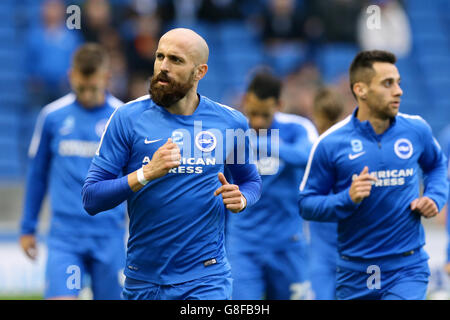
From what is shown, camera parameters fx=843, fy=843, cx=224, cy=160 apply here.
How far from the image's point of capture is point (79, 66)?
7.52 meters

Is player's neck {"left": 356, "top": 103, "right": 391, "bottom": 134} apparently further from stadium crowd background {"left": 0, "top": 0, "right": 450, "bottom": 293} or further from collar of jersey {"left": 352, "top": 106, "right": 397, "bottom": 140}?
stadium crowd background {"left": 0, "top": 0, "right": 450, "bottom": 293}

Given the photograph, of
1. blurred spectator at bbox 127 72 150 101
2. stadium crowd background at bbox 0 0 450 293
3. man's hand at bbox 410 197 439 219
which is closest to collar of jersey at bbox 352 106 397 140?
man's hand at bbox 410 197 439 219

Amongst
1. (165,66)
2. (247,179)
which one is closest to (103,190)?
(165,66)

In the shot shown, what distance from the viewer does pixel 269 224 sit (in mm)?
7652

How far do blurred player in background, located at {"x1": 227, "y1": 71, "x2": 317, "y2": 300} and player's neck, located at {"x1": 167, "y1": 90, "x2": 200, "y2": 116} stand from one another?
6.91ft

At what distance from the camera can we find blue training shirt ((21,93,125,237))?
24.5 ft

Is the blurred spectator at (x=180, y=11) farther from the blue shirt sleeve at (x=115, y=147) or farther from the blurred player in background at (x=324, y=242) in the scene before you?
the blue shirt sleeve at (x=115, y=147)

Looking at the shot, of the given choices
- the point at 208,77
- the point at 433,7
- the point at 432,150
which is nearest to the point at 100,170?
the point at 432,150

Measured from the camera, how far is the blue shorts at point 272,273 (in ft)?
24.9

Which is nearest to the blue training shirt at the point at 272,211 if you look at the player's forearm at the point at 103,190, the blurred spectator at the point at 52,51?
the player's forearm at the point at 103,190

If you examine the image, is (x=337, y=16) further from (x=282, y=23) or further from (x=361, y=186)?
(x=361, y=186)

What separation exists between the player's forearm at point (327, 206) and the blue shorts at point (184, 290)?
3.48ft
